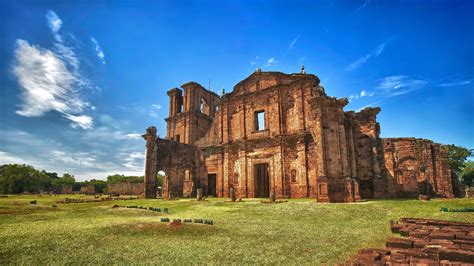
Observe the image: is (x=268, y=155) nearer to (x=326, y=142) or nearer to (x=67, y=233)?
(x=326, y=142)

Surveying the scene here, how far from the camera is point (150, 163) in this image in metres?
25.3

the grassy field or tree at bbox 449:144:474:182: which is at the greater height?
tree at bbox 449:144:474:182

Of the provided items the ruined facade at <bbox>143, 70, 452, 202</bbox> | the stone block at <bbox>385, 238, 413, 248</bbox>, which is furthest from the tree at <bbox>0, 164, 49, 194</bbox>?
the stone block at <bbox>385, 238, 413, 248</bbox>

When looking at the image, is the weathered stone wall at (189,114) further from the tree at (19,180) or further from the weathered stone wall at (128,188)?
the tree at (19,180)

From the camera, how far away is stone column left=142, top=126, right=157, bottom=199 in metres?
24.9

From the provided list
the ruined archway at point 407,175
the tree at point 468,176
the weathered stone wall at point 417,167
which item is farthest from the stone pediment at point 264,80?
the tree at point 468,176

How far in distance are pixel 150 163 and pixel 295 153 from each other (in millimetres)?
14507

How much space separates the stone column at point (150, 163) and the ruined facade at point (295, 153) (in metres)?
0.10

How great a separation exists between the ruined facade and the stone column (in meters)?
0.10

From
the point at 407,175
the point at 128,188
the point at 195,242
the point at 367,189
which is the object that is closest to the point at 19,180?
the point at 128,188

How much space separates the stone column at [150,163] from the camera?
24.9m

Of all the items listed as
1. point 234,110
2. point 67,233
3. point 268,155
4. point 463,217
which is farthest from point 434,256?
point 234,110

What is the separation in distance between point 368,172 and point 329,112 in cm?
640

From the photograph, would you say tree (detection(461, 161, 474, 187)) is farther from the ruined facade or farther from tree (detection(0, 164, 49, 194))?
tree (detection(0, 164, 49, 194))
